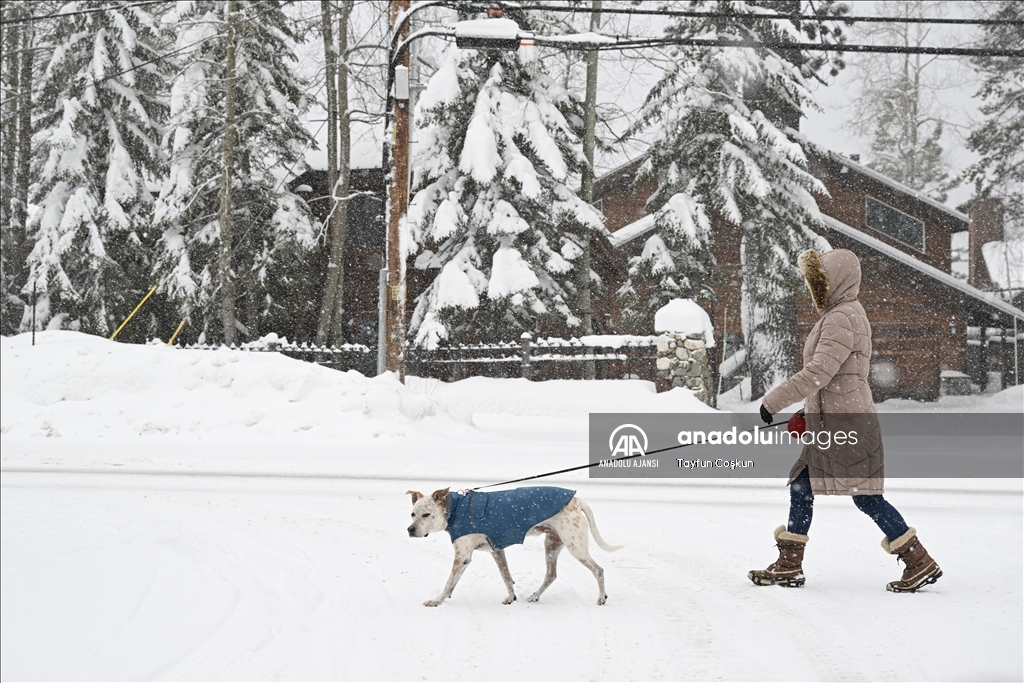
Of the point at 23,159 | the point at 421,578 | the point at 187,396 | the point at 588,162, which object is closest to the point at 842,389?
the point at 421,578

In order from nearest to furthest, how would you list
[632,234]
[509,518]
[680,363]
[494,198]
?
[509,518]
[680,363]
[494,198]
[632,234]

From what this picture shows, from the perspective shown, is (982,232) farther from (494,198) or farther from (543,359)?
(543,359)

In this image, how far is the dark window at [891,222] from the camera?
29.0 meters

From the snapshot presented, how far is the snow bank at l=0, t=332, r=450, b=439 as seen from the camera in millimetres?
12523

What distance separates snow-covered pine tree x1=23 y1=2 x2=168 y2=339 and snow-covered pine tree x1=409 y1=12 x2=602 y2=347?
985cm

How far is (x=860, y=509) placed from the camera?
17.1 ft

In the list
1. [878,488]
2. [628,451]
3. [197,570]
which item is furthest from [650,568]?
[197,570]

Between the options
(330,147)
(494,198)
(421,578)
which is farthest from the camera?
(330,147)

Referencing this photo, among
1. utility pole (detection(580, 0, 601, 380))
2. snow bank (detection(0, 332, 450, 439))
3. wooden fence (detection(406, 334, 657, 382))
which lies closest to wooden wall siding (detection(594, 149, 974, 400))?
utility pole (detection(580, 0, 601, 380))

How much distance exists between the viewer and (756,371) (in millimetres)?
21969

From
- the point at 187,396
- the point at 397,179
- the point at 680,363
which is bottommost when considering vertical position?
the point at 187,396

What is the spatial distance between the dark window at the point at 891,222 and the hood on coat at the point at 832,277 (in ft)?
85.9

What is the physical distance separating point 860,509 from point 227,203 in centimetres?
2020

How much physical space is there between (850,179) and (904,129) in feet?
24.8
